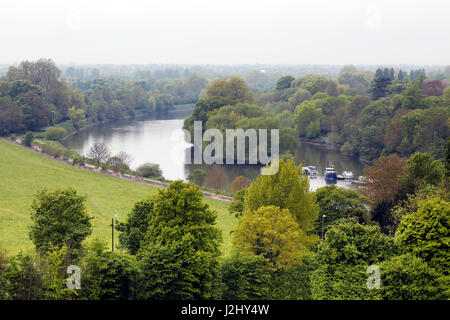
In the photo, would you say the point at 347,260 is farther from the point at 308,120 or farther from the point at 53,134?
the point at 308,120

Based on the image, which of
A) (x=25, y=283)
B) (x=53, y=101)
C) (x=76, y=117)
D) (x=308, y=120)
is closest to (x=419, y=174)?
(x=25, y=283)

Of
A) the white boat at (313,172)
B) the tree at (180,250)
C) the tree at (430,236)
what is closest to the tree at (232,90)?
the white boat at (313,172)

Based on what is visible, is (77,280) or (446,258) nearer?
(77,280)

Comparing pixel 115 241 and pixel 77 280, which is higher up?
pixel 77 280

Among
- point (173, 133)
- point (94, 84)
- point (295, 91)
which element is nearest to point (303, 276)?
point (173, 133)
